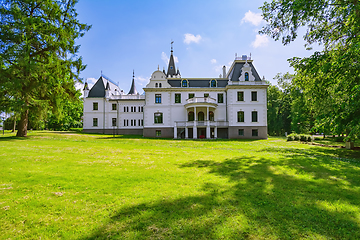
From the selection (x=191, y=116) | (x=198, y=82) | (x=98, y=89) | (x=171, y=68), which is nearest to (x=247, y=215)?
(x=191, y=116)

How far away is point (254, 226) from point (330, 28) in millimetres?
16532

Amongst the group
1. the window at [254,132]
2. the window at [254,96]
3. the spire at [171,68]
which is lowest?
the window at [254,132]

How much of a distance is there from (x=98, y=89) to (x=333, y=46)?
42948 mm

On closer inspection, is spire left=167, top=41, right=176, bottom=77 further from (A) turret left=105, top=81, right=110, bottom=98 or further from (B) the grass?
(B) the grass

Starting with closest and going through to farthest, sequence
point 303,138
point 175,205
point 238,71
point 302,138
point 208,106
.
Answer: point 175,205 → point 303,138 → point 302,138 → point 208,106 → point 238,71

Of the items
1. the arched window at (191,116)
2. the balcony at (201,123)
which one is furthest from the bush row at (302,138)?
the arched window at (191,116)

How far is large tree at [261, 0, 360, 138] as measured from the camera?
33.6 ft

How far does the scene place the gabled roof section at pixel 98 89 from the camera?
4341 centimetres

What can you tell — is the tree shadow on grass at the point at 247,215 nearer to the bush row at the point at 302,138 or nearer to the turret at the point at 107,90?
the bush row at the point at 302,138

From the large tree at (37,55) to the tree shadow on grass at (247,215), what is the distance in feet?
62.4

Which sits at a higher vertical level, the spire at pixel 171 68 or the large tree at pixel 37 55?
the spire at pixel 171 68

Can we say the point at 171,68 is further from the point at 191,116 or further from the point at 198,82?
the point at 191,116

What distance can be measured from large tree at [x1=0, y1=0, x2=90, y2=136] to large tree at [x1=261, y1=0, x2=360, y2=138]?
19634 millimetres

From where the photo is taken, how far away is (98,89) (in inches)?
1734
